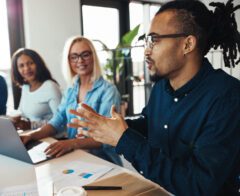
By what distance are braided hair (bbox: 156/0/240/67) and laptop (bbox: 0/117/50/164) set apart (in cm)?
77

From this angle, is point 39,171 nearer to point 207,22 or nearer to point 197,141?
point 197,141

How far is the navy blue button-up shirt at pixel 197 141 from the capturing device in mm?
817

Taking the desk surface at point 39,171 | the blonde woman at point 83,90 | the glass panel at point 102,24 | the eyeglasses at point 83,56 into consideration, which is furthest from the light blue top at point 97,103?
the glass panel at point 102,24

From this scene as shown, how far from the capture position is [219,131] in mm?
859

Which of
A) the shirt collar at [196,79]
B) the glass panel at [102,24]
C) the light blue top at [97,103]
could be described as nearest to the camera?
the shirt collar at [196,79]

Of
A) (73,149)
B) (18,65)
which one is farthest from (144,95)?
(73,149)

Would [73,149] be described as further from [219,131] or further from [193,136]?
[219,131]

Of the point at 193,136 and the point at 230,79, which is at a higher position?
the point at 230,79

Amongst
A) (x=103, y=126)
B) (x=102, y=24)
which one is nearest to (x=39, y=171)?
(x=103, y=126)

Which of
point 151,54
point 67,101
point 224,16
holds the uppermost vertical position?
point 224,16

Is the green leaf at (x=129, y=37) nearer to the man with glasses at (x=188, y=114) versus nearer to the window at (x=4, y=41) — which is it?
the window at (x=4, y=41)

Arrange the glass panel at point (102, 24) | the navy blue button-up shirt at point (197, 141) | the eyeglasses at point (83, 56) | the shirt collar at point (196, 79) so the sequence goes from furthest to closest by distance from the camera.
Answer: the glass panel at point (102, 24) < the eyeglasses at point (83, 56) < the shirt collar at point (196, 79) < the navy blue button-up shirt at point (197, 141)

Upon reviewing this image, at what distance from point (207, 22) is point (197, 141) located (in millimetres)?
505

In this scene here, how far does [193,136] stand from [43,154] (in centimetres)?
74
